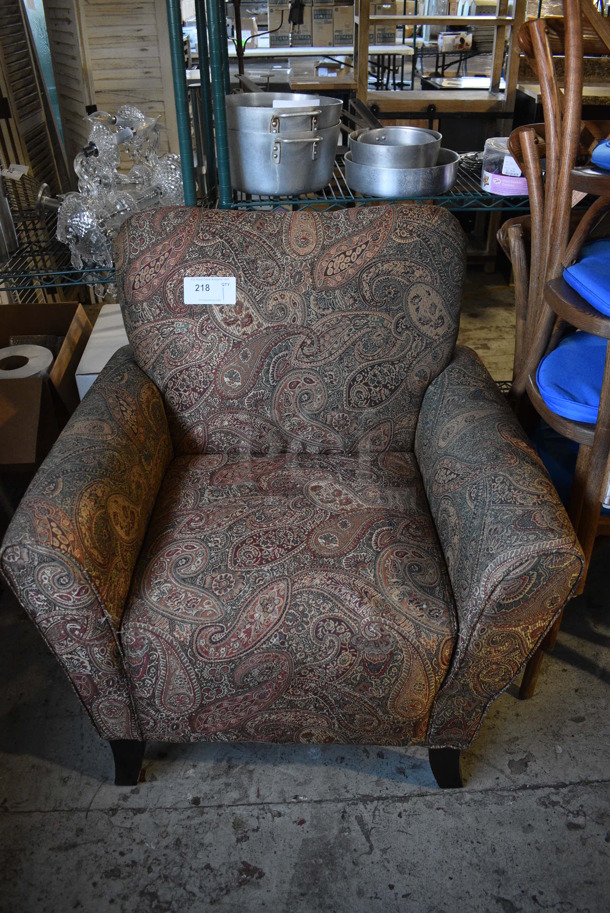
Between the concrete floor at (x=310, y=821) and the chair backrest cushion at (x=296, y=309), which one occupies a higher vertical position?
the chair backrest cushion at (x=296, y=309)

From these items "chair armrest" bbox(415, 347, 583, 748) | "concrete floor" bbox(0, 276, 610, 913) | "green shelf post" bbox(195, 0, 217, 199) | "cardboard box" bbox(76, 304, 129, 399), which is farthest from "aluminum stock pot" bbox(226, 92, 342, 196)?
"concrete floor" bbox(0, 276, 610, 913)


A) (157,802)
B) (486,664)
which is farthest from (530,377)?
(157,802)

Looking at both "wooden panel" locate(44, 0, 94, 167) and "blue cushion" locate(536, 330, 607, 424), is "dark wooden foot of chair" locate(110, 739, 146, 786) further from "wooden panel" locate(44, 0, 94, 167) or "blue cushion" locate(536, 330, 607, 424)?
"wooden panel" locate(44, 0, 94, 167)

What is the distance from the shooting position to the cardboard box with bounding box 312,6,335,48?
5020 millimetres

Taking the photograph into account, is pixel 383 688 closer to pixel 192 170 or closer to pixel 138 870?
pixel 138 870

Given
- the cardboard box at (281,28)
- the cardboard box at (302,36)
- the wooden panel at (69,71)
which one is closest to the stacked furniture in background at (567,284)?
the wooden panel at (69,71)

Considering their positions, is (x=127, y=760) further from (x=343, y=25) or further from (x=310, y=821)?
(x=343, y=25)

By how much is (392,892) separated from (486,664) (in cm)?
42

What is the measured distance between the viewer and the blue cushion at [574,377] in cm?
124

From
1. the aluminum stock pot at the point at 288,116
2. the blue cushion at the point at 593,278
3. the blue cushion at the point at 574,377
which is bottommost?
the blue cushion at the point at 574,377

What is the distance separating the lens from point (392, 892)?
1152 mm

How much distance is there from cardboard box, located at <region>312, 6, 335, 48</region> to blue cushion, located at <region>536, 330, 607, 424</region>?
182 inches

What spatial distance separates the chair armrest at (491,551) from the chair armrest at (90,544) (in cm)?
54

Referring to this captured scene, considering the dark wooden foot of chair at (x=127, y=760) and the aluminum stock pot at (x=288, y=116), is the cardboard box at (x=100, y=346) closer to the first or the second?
the aluminum stock pot at (x=288, y=116)
